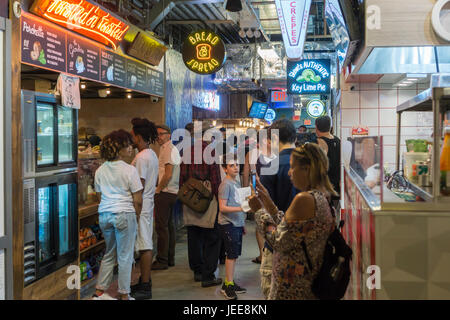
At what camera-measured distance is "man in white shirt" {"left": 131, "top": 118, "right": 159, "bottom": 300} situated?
5.36m

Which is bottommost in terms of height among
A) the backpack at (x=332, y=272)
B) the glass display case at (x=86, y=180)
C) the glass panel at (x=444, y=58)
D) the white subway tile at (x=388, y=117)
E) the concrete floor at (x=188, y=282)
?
the concrete floor at (x=188, y=282)

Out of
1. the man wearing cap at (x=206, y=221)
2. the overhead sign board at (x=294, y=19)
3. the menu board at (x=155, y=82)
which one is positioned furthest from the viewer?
the menu board at (x=155, y=82)

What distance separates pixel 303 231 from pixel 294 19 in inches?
191

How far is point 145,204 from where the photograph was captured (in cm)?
542

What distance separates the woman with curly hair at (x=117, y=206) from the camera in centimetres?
471

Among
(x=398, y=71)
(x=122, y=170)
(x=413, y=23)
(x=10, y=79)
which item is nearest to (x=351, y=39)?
(x=413, y=23)

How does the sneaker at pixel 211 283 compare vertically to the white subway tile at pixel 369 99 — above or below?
below

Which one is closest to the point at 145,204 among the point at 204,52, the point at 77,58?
the point at 77,58

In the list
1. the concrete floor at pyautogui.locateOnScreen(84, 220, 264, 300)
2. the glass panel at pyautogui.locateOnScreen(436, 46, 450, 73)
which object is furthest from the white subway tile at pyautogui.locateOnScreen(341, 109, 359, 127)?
the concrete floor at pyautogui.locateOnScreen(84, 220, 264, 300)

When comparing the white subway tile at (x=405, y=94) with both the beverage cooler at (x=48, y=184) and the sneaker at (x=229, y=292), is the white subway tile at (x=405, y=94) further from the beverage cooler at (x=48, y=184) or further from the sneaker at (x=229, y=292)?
the beverage cooler at (x=48, y=184)

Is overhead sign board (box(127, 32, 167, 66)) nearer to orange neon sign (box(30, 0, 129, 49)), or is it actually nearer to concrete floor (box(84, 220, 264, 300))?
orange neon sign (box(30, 0, 129, 49))

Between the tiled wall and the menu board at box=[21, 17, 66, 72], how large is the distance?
4.60m

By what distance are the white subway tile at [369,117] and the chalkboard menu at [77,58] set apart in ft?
11.7

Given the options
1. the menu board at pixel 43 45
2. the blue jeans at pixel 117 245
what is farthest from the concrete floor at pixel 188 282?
the menu board at pixel 43 45
